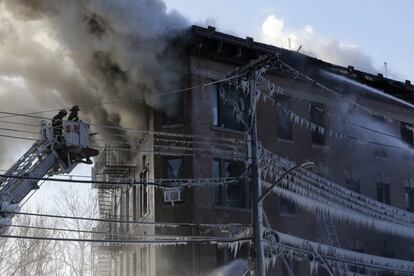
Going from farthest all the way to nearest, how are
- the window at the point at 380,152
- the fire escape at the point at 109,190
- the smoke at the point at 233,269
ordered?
the window at the point at 380,152
the fire escape at the point at 109,190
the smoke at the point at 233,269

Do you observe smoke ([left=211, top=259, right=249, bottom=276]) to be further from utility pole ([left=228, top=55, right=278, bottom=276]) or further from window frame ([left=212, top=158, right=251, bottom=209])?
utility pole ([left=228, top=55, right=278, bottom=276])

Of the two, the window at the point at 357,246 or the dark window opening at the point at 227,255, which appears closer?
the dark window opening at the point at 227,255

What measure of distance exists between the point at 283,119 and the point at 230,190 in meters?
3.94

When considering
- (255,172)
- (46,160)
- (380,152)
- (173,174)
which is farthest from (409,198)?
(46,160)

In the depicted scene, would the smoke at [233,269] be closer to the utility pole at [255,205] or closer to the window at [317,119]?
the window at [317,119]

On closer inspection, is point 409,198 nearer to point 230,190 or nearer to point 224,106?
point 230,190

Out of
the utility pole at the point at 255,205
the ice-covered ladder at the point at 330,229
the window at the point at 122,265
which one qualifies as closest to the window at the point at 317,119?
the ice-covered ladder at the point at 330,229

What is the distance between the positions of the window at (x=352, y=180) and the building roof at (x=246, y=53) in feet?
12.0

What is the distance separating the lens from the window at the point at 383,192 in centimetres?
2885

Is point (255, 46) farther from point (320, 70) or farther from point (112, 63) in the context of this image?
point (112, 63)

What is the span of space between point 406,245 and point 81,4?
1664cm

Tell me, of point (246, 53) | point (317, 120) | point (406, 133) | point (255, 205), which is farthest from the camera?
point (406, 133)

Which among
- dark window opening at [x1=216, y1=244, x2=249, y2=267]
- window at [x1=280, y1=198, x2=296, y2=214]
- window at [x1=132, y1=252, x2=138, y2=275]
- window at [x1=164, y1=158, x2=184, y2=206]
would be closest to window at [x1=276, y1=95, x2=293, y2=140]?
window at [x1=280, y1=198, x2=296, y2=214]

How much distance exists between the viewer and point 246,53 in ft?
81.3
